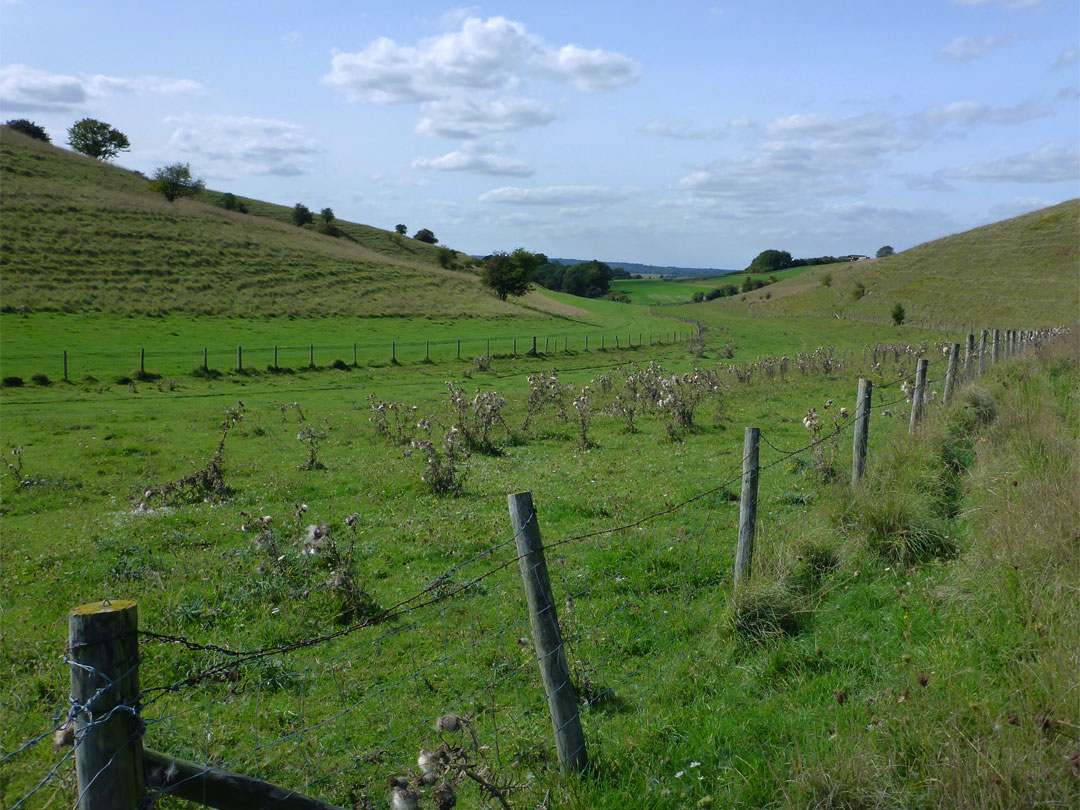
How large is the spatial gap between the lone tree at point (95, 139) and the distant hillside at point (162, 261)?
32590 millimetres

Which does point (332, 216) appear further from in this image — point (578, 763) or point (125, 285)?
point (578, 763)

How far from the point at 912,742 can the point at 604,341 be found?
56867 millimetres

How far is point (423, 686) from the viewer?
672 centimetres

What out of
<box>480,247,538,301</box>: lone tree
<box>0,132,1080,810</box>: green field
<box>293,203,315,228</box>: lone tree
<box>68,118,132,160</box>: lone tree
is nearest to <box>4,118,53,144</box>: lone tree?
<box>68,118,132,160</box>: lone tree

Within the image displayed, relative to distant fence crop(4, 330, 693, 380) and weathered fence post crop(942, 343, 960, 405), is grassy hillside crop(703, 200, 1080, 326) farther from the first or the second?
weathered fence post crop(942, 343, 960, 405)

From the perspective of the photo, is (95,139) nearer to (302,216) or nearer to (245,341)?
(302,216)

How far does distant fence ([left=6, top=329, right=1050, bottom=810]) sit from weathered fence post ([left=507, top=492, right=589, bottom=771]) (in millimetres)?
11

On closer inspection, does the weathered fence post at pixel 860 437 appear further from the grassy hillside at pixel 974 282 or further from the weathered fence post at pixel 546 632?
the grassy hillside at pixel 974 282

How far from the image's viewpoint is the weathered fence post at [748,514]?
6707 millimetres

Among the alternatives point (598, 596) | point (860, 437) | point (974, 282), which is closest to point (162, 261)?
point (598, 596)

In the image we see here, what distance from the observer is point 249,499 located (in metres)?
14.5

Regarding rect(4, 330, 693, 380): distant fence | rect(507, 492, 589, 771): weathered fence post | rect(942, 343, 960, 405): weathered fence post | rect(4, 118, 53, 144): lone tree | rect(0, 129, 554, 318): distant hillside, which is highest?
rect(4, 118, 53, 144): lone tree

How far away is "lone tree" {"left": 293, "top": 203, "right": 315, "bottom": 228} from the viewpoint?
130 metres

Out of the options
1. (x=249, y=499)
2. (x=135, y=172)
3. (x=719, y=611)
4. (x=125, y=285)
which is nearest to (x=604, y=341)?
(x=125, y=285)
